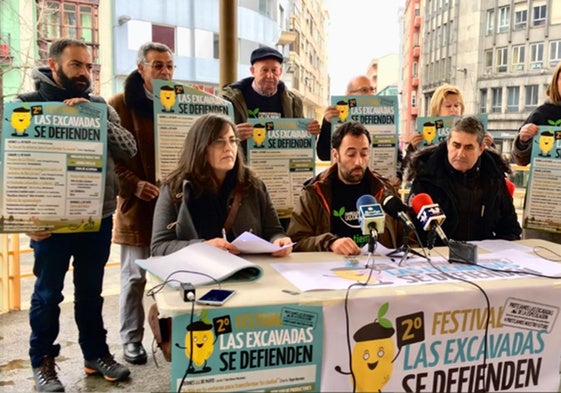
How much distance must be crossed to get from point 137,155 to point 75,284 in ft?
2.40

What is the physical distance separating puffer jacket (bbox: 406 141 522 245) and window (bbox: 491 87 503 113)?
5.28ft

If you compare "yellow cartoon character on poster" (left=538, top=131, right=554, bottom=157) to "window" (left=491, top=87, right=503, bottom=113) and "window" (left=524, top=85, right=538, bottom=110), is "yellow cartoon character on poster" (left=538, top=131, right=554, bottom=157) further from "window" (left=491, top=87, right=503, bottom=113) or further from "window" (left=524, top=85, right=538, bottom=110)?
"window" (left=524, top=85, right=538, bottom=110)

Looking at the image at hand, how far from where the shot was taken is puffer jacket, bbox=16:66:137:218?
7.17 feet

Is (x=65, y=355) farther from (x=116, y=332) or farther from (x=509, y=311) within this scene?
(x=509, y=311)

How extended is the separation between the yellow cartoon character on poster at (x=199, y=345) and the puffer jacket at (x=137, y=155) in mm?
1361

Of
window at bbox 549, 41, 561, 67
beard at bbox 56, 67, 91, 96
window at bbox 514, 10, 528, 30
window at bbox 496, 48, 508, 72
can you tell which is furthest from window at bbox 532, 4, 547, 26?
beard at bbox 56, 67, 91, 96

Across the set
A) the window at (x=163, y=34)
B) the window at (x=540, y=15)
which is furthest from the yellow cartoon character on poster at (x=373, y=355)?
the window at (x=163, y=34)

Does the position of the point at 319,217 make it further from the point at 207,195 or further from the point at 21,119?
the point at 21,119

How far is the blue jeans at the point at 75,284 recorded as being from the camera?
2.20 m

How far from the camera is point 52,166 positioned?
2.07m

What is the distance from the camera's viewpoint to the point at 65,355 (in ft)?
8.98

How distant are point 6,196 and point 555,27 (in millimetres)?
4535

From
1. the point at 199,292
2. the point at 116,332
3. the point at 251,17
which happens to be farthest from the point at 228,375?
the point at 251,17

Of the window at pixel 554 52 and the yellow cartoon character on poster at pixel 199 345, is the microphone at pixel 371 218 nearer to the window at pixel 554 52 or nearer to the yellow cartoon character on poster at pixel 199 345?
the yellow cartoon character on poster at pixel 199 345
